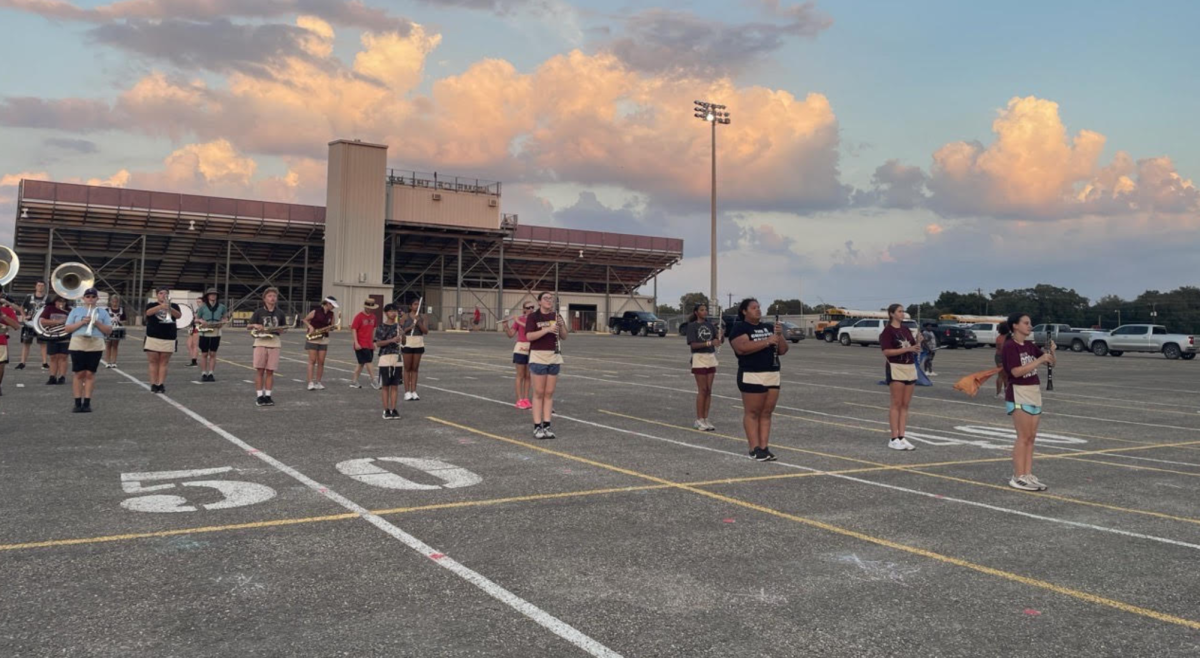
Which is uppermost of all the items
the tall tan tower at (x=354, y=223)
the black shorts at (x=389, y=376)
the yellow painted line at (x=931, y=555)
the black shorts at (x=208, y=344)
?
the tall tan tower at (x=354, y=223)

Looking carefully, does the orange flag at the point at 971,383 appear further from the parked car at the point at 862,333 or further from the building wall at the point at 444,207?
the building wall at the point at 444,207

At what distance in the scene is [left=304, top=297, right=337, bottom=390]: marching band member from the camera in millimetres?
15383

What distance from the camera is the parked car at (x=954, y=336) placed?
1865 inches

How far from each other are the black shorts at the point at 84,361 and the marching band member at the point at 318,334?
12.7 feet

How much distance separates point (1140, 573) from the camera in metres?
5.29

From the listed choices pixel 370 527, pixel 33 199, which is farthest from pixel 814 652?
pixel 33 199

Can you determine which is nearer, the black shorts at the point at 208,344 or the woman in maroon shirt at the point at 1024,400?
the woman in maroon shirt at the point at 1024,400

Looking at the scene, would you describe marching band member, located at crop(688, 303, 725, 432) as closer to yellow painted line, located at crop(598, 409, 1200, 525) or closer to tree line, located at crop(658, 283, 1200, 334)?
yellow painted line, located at crop(598, 409, 1200, 525)

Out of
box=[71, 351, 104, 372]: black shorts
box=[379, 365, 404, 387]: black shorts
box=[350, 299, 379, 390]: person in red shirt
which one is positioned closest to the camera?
box=[71, 351, 104, 372]: black shorts

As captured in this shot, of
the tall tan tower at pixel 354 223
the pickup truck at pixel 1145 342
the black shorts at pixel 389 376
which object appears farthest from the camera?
the tall tan tower at pixel 354 223

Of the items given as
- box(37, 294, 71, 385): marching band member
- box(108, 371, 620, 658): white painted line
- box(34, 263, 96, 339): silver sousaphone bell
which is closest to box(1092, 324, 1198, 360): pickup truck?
box(108, 371, 620, 658): white painted line

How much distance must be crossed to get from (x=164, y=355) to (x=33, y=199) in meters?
46.6

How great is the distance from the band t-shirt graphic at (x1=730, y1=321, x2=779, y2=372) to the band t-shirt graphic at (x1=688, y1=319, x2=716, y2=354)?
7.93 ft

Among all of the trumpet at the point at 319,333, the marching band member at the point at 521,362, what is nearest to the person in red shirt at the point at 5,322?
the trumpet at the point at 319,333
